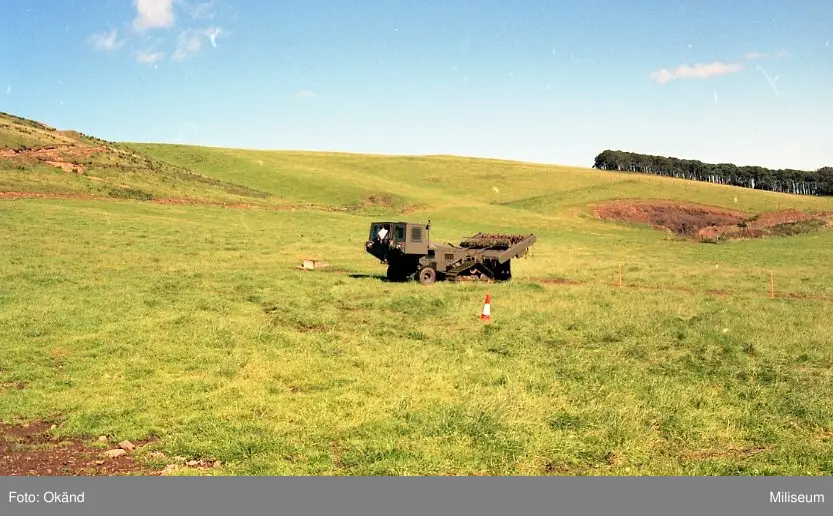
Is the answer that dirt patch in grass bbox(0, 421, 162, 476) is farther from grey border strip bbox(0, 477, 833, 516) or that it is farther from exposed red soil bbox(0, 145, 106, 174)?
exposed red soil bbox(0, 145, 106, 174)

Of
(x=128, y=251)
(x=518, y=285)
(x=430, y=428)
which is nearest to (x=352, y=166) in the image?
(x=128, y=251)

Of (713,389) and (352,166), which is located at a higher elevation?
(352,166)

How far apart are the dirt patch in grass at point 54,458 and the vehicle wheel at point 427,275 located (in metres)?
18.6

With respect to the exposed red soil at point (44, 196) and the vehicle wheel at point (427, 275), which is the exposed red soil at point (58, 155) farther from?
the vehicle wheel at point (427, 275)

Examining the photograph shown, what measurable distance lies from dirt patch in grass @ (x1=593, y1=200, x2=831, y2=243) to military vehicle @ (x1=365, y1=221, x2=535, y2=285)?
40.5 meters

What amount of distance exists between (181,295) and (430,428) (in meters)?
14.2

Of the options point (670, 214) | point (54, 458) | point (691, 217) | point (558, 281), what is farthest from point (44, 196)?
point (691, 217)

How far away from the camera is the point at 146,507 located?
22.1 ft

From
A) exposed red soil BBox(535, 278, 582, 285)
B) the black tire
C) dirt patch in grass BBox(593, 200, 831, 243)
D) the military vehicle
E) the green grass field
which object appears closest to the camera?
the green grass field

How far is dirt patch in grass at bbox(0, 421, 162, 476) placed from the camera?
7750 mm

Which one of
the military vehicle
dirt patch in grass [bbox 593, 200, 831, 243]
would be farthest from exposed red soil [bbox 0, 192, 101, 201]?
dirt patch in grass [bbox 593, 200, 831, 243]

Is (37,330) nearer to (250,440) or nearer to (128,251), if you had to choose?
(250,440)

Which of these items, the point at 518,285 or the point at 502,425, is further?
the point at 518,285

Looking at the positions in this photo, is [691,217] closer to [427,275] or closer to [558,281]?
[558,281]
